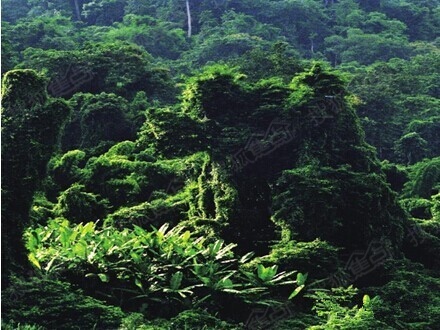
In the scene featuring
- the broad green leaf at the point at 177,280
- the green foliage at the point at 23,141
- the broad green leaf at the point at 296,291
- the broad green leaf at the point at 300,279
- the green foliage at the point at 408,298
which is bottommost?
the green foliage at the point at 408,298

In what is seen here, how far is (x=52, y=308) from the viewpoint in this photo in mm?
8984

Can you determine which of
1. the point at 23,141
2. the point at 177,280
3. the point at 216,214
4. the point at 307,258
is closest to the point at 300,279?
the point at 307,258

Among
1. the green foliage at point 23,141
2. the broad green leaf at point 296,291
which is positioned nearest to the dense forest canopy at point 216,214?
the green foliage at point 23,141

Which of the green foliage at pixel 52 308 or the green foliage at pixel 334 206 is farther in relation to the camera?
the green foliage at pixel 334 206

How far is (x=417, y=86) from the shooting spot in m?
29.5

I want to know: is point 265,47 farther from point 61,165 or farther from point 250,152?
point 250,152

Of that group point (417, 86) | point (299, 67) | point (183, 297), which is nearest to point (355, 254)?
point (183, 297)

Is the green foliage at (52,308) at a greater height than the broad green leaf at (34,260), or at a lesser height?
lesser

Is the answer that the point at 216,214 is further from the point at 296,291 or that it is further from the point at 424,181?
the point at 424,181

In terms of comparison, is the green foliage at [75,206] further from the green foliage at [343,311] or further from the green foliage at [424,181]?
the green foliage at [424,181]

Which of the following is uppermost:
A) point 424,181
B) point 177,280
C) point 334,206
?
point 177,280

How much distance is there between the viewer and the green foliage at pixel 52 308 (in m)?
8.87

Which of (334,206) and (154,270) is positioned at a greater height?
(154,270)

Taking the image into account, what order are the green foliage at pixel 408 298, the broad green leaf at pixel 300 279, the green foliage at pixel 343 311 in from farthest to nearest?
the broad green leaf at pixel 300 279 < the green foliage at pixel 408 298 < the green foliage at pixel 343 311
